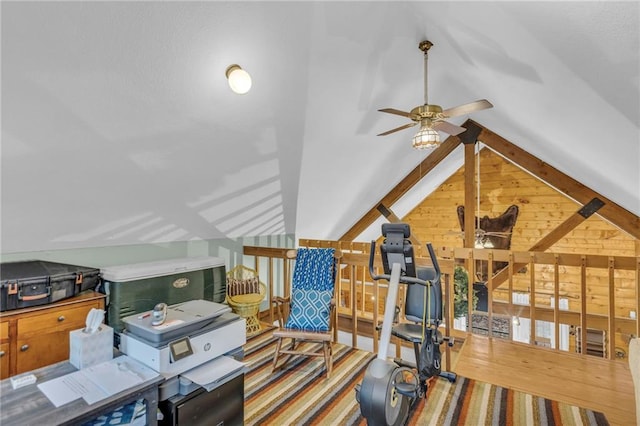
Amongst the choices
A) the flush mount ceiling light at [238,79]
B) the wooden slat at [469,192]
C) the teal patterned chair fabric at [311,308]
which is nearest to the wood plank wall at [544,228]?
the wooden slat at [469,192]

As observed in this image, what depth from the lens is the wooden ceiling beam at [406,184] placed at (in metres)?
5.25

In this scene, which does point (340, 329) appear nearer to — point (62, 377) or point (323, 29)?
point (62, 377)

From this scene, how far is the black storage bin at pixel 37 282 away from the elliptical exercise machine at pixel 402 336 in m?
1.96

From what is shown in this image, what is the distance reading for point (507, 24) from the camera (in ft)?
6.72

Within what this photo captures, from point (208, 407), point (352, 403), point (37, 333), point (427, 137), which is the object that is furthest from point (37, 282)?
point (427, 137)

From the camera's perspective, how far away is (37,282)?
1.91 m

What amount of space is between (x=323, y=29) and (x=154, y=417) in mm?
2505

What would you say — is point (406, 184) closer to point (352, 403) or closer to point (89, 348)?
point (352, 403)

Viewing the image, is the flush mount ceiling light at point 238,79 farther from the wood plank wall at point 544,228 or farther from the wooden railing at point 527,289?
the wood plank wall at point 544,228

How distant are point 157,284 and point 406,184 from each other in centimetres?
436

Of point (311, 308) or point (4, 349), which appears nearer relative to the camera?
point (4, 349)

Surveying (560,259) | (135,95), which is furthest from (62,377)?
(560,259)

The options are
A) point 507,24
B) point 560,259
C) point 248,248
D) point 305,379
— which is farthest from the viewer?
point 248,248

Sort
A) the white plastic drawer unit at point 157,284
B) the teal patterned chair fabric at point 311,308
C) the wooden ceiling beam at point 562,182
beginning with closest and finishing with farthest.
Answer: the white plastic drawer unit at point 157,284, the teal patterned chair fabric at point 311,308, the wooden ceiling beam at point 562,182
